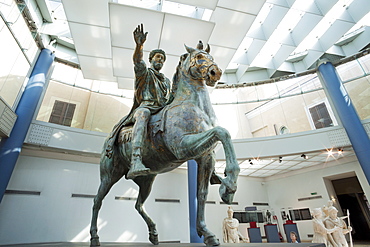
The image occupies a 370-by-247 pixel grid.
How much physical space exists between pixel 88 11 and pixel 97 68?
111 inches

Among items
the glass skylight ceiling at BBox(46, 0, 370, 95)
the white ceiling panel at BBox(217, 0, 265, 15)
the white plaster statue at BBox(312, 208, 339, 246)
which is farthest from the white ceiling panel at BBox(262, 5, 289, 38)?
the white plaster statue at BBox(312, 208, 339, 246)

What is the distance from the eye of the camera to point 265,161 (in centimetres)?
1056

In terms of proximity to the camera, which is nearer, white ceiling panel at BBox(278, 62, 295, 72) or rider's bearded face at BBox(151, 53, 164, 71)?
rider's bearded face at BBox(151, 53, 164, 71)

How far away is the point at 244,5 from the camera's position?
6188 millimetres

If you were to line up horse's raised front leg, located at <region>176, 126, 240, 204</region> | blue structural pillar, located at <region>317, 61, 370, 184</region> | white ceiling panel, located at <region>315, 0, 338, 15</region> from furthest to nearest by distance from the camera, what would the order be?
blue structural pillar, located at <region>317, 61, 370, 184</region>
white ceiling panel, located at <region>315, 0, 338, 15</region>
horse's raised front leg, located at <region>176, 126, 240, 204</region>

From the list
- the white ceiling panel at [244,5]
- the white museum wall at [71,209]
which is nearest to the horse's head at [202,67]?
the white ceiling panel at [244,5]

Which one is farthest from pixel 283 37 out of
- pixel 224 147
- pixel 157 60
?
pixel 224 147

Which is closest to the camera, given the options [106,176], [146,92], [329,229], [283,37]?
[106,176]

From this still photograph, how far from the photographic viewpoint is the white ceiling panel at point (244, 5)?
6.09 m

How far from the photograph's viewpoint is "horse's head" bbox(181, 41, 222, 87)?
1934 millimetres

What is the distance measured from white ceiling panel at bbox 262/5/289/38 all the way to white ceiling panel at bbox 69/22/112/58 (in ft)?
19.3

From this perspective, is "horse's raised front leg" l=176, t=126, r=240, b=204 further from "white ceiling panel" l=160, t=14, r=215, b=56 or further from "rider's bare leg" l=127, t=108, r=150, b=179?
"white ceiling panel" l=160, t=14, r=215, b=56

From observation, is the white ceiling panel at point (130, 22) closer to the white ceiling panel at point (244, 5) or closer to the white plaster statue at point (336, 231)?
the white ceiling panel at point (244, 5)

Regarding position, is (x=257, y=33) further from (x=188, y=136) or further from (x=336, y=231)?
(x=188, y=136)
